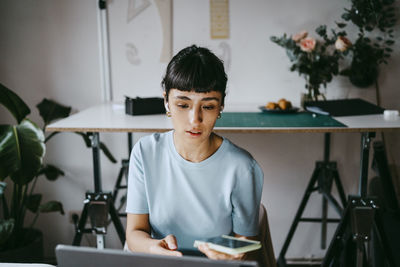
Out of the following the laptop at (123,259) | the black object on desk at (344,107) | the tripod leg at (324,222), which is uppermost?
the black object on desk at (344,107)

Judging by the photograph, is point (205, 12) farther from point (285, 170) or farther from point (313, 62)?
point (285, 170)

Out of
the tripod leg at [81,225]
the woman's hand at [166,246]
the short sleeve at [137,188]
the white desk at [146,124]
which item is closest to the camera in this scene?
the woman's hand at [166,246]

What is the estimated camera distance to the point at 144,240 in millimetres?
1093

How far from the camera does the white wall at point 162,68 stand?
228 cm

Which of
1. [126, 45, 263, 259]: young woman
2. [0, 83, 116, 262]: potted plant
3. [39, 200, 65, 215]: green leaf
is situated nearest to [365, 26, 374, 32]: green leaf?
[126, 45, 263, 259]: young woman

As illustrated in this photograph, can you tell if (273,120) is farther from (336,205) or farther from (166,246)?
(166,246)

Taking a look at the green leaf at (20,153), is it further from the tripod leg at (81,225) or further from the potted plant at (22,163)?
the tripod leg at (81,225)

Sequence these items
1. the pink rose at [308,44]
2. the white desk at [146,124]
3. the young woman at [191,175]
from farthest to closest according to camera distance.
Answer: the pink rose at [308,44]
the white desk at [146,124]
the young woman at [191,175]

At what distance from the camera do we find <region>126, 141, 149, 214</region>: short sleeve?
3.88ft

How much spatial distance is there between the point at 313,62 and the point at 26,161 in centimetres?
159

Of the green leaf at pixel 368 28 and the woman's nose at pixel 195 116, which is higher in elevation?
the green leaf at pixel 368 28

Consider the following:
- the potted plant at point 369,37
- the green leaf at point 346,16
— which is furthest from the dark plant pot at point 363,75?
the green leaf at point 346,16

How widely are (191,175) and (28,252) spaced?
4.84 feet

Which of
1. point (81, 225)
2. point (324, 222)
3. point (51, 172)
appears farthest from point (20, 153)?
point (324, 222)
